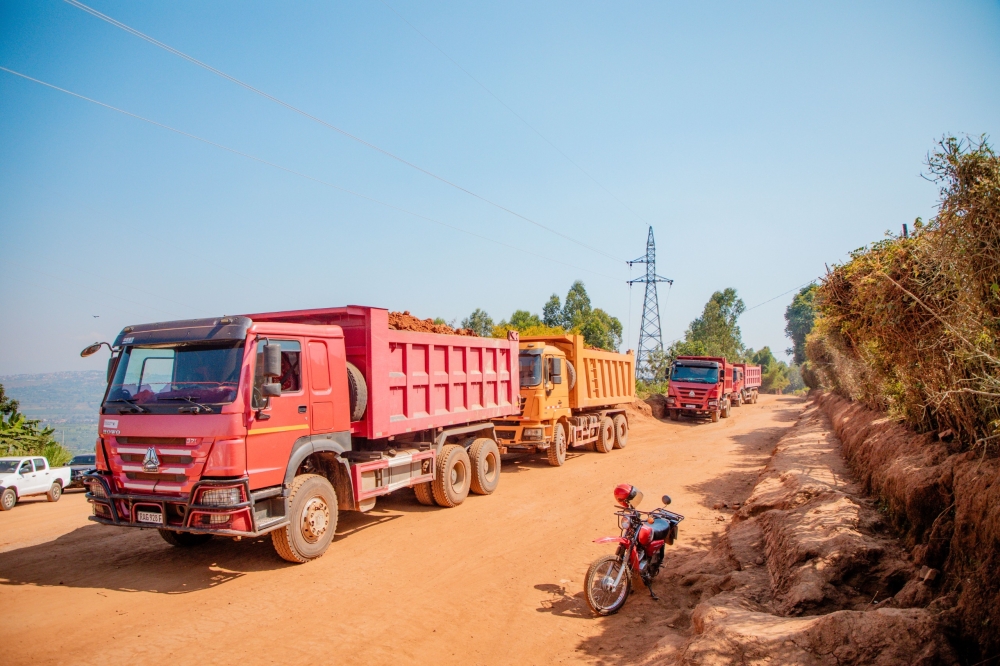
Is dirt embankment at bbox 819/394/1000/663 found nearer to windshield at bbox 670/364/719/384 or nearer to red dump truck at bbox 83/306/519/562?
red dump truck at bbox 83/306/519/562

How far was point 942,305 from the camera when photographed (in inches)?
218

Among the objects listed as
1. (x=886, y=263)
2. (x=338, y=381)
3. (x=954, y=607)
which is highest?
(x=886, y=263)

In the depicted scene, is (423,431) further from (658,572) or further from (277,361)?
(658,572)

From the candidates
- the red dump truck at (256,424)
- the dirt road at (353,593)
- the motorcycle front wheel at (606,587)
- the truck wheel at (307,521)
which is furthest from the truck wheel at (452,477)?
the motorcycle front wheel at (606,587)

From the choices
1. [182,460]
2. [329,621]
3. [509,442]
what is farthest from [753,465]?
[182,460]

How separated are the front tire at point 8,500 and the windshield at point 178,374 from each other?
327 inches

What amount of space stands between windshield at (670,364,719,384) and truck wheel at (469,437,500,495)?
17.0 metres

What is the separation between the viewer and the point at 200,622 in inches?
217

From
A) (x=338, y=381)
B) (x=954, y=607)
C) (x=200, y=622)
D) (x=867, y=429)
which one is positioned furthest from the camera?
(x=867, y=429)

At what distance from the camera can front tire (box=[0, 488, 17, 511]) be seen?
1234 cm

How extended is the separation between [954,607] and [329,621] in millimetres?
4859

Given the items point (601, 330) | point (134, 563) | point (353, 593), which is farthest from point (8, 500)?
point (601, 330)

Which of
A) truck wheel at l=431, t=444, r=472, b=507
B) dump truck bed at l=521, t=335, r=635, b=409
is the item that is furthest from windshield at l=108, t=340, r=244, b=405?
dump truck bed at l=521, t=335, r=635, b=409

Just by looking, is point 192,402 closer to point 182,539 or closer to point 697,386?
point 182,539
